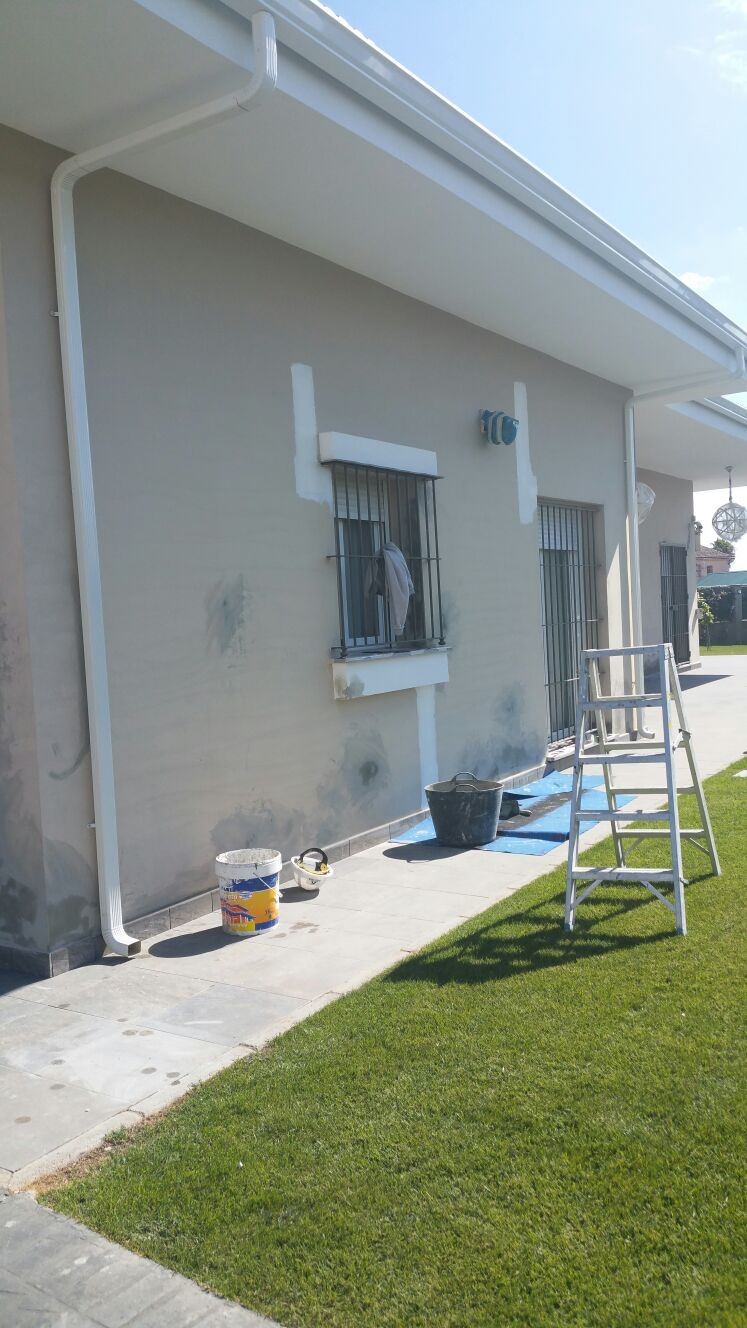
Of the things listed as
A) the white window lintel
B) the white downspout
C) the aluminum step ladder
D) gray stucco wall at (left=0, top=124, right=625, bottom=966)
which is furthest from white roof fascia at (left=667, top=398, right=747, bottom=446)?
the white downspout

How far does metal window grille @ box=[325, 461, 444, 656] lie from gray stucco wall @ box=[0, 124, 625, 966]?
186mm

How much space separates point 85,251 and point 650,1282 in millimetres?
4780

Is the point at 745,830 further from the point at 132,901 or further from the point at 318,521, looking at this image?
the point at 132,901

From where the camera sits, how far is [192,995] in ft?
14.6

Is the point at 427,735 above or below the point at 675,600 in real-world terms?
below

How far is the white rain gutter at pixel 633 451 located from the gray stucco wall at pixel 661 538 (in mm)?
5508

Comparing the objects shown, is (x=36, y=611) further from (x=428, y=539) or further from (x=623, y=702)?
(x=428, y=539)

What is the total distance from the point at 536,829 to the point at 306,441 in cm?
302

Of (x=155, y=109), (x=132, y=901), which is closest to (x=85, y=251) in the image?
(x=155, y=109)

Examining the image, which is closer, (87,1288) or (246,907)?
(87,1288)

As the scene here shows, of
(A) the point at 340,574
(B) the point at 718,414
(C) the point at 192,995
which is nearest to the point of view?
(C) the point at 192,995

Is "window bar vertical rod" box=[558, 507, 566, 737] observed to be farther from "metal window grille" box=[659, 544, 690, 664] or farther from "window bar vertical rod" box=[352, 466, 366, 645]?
"metal window grille" box=[659, 544, 690, 664]

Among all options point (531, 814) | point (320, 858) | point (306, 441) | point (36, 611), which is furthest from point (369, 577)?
point (36, 611)

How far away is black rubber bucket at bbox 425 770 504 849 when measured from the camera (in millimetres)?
6723
